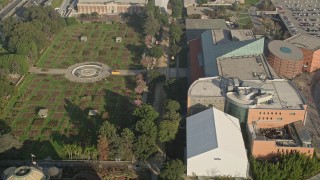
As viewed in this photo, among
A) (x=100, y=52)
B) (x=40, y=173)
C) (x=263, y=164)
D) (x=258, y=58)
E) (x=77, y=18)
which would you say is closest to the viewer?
(x=40, y=173)

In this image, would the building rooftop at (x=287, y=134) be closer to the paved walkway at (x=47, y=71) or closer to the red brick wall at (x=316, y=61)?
the red brick wall at (x=316, y=61)

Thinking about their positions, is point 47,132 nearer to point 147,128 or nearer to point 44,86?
point 44,86

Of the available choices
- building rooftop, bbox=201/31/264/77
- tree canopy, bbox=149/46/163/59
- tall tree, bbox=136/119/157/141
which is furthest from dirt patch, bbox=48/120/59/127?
building rooftop, bbox=201/31/264/77

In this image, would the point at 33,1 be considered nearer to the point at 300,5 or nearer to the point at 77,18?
the point at 77,18

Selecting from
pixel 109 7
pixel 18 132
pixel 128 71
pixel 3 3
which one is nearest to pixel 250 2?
pixel 109 7

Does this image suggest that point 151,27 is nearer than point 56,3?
Yes

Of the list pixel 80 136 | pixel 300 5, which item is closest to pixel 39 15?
pixel 80 136

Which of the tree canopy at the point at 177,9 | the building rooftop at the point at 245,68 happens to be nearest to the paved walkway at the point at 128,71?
the building rooftop at the point at 245,68
